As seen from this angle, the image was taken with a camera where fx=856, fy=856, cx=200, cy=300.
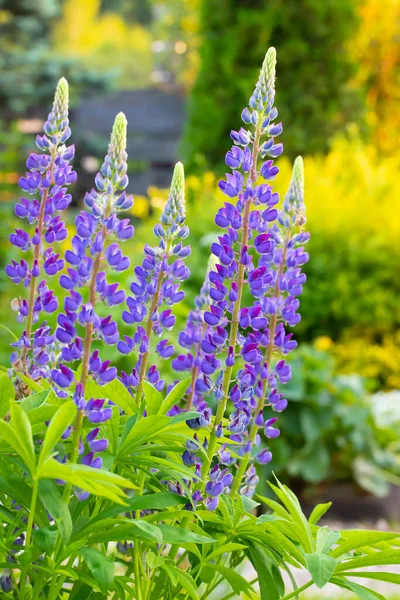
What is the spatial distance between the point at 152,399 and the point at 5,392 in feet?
0.71

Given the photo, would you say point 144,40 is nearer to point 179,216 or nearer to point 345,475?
point 345,475

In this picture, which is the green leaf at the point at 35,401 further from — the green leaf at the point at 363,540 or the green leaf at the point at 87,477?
the green leaf at the point at 363,540

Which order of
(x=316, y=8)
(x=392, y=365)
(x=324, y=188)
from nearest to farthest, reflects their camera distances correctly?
(x=392, y=365) < (x=324, y=188) < (x=316, y=8)

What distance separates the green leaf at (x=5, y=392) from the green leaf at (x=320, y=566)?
470mm

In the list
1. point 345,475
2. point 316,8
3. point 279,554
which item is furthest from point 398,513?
point 316,8

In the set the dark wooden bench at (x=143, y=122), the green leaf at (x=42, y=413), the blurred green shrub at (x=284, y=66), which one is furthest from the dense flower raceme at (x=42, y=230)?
the dark wooden bench at (x=143, y=122)

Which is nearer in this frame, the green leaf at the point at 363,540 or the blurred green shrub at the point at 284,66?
the green leaf at the point at 363,540

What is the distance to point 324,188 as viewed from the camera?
639 cm

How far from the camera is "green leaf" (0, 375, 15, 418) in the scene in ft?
4.00

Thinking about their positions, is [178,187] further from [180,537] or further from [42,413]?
[180,537]

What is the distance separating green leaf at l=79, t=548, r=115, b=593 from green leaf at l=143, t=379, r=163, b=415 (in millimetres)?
246

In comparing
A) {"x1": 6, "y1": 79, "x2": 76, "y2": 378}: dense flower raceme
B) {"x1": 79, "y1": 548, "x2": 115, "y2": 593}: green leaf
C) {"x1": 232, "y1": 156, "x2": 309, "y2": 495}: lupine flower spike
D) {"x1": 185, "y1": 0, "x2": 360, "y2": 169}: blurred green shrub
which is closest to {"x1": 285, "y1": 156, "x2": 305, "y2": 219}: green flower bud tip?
{"x1": 232, "y1": 156, "x2": 309, "y2": 495}: lupine flower spike

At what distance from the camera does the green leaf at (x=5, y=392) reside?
1.22 m

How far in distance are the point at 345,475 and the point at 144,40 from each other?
29064mm
